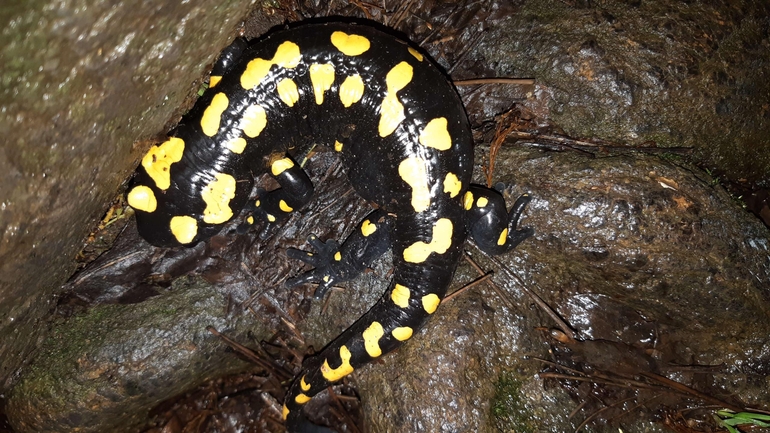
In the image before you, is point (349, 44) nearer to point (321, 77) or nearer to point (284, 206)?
point (321, 77)

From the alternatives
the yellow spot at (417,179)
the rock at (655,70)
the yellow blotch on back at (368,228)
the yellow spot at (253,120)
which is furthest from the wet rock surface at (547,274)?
the yellow spot at (417,179)

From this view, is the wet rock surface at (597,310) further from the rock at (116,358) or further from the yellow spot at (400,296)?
the rock at (116,358)

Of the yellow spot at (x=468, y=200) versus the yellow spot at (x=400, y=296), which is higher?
the yellow spot at (x=468, y=200)

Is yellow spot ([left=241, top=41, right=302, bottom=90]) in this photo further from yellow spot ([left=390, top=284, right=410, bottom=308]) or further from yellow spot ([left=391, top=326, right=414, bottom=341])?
yellow spot ([left=391, top=326, right=414, bottom=341])

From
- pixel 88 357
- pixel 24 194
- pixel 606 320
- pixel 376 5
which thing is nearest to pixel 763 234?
pixel 606 320

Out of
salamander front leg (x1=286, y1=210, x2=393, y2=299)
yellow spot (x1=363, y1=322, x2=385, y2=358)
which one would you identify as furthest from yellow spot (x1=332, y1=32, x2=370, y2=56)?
yellow spot (x1=363, y1=322, x2=385, y2=358)

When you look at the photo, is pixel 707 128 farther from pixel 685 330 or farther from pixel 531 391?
pixel 531 391
